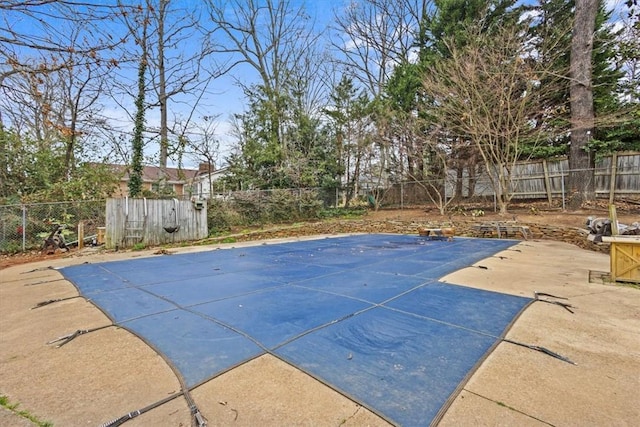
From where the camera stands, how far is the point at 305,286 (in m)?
3.88

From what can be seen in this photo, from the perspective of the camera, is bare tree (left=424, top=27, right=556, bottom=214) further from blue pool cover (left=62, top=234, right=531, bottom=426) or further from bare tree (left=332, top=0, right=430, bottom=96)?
bare tree (left=332, top=0, right=430, bottom=96)

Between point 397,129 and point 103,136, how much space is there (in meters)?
11.7

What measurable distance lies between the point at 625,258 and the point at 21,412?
5.90m

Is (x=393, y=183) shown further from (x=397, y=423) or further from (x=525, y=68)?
(x=397, y=423)

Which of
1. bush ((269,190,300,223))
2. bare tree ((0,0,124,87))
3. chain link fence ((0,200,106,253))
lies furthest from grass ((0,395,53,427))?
bush ((269,190,300,223))

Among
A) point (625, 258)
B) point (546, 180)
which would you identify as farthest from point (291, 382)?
point (546, 180)

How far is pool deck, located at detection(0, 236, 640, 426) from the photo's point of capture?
1.50 metres

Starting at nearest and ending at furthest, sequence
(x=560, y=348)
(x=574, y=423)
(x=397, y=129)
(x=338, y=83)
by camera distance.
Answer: (x=574, y=423) < (x=560, y=348) < (x=397, y=129) < (x=338, y=83)

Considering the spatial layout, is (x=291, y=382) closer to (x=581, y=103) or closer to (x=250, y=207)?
(x=250, y=207)

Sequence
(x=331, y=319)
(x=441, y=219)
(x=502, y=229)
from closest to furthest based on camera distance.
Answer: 1. (x=331, y=319)
2. (x=502, y=229)
3. (x=441, y=219)

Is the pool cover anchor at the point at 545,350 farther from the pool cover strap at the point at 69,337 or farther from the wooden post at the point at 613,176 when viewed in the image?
the wooden post at the point at 613,176

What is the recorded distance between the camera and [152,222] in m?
8.73

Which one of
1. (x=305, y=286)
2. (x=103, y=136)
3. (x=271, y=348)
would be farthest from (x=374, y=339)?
(x=103, y=136)

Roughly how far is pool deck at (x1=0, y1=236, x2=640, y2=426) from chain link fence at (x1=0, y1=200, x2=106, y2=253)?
6.64 metres
